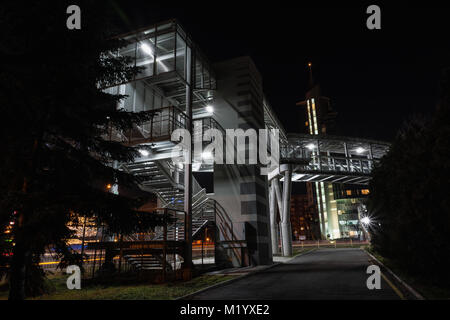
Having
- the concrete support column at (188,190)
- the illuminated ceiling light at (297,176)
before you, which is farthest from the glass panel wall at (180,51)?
the illuminated ceiling light at (297,176)

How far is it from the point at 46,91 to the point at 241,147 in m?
12.5

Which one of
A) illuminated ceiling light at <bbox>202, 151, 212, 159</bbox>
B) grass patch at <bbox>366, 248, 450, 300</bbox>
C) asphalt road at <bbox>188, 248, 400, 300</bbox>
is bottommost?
asphalt road at <bbox>188, 248, 400, 300</bbox>

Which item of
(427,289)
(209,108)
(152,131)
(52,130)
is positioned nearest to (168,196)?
(152,131)

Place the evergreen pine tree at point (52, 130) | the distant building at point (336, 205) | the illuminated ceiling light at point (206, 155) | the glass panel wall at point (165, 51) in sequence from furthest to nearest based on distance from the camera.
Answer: the distant building at point (336, 205), the illuminated ceiling light at point (206, 155), the glass panel wall at point (165, 51), the evergreen pine tree at point (52, 130)

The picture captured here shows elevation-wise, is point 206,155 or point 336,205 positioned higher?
point 336,205

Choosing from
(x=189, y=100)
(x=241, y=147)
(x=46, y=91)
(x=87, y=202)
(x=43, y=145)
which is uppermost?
(x=189, y=100)

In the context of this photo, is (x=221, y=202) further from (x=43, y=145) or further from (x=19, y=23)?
(x=19, y=23)

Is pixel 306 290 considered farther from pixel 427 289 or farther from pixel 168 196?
pixel 168 196

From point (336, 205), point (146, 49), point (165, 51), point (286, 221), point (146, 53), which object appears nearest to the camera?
point (146, 49)

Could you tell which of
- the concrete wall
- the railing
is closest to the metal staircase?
the concrete wall

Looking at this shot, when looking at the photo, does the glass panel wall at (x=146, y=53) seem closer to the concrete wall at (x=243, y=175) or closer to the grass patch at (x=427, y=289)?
the concrete wall at (x=243, y=175)

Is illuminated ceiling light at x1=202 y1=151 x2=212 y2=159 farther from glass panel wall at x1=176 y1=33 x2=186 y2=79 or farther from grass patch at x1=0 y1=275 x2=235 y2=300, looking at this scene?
grass patch at x1=0 y1=275 x2=235 y2=300
